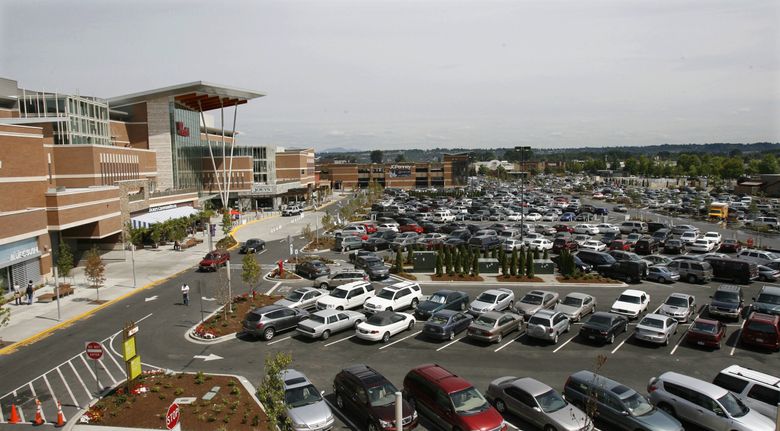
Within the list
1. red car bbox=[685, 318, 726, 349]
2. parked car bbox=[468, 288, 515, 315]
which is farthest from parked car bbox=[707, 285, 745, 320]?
parked car bbox=[468, 288, 515, 315]

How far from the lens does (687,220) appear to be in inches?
2680

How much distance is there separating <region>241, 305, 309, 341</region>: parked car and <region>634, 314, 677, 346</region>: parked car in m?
15.3

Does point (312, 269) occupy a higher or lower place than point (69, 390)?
higher

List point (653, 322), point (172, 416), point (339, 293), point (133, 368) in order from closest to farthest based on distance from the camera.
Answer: point (172, 416)
point (133, 368)
point (653, 322)
point (339, 293)

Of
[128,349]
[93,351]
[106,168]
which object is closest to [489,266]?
[128,349]

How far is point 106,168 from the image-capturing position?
49.3 metres

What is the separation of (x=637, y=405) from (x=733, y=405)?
9.41 feet

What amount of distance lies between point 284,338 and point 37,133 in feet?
82.1

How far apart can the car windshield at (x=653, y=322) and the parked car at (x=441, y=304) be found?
863 centimetres

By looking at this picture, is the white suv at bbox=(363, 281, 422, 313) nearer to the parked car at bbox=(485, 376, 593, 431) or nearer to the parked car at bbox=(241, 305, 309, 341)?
the parked car at bbox=(241, 305, 309, 341)

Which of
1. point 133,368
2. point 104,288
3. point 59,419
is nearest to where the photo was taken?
point 59,419

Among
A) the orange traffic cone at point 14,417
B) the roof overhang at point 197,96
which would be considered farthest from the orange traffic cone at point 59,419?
the roof overhang at point 197,96

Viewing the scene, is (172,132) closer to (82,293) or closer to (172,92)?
(172,92)

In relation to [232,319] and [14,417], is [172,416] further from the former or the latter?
[232,319]
